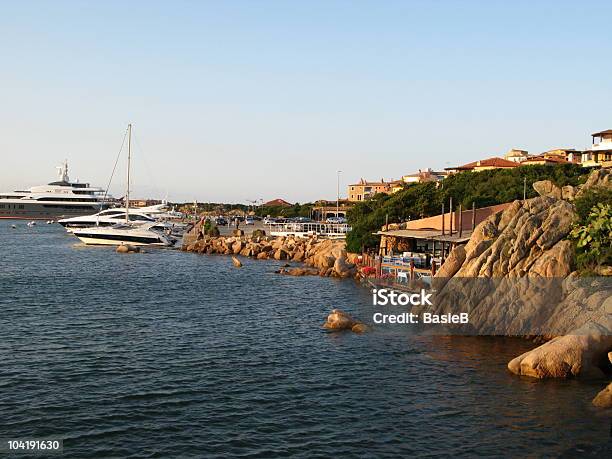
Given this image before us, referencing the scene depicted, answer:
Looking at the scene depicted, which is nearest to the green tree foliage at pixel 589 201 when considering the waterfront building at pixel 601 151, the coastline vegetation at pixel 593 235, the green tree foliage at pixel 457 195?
the coastline vegetation at pixel 593 235

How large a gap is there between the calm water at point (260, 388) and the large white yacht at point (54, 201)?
134m

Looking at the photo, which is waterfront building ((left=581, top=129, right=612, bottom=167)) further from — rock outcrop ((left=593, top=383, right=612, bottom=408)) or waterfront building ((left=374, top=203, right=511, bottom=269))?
rock outcrop ((left=593, top=383, right=612, bottom=408))

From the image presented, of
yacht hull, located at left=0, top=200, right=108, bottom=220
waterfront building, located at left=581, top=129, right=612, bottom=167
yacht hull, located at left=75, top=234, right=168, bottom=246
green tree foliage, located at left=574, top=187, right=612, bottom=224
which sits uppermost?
waterfront building, located at left=581, top=129, right=612, bottom=167

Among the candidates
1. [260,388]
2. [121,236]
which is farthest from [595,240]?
[121,236]

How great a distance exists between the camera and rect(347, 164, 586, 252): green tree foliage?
6894 cm

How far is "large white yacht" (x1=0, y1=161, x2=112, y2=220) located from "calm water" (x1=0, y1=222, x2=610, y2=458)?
439 ft

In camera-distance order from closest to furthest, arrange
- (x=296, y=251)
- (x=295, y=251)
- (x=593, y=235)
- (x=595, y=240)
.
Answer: (x=595, y=240), (x=593, y=235), (x=296, y=251), (x=295, y=251)

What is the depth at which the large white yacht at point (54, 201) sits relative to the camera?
17177cm

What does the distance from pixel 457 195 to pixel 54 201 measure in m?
132

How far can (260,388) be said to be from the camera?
26.0 meters

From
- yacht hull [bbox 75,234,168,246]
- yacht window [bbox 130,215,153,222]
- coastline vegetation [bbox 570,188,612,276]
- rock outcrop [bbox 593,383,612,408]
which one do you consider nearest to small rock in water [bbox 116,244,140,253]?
yacht hull [bbox 75,234,168,246]

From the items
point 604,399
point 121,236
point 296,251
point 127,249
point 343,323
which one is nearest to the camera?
point 604,399

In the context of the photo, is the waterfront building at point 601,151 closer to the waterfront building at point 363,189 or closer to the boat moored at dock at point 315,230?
the boat moored at dock at point 315,230

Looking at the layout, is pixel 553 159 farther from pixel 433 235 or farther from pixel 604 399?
pixel 604 399
